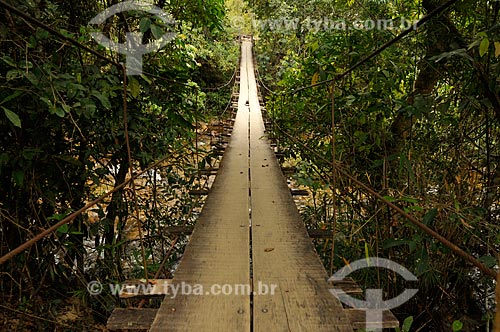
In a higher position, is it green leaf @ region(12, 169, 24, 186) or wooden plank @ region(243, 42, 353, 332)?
green leaf @ region(12, 169, 24, 186)

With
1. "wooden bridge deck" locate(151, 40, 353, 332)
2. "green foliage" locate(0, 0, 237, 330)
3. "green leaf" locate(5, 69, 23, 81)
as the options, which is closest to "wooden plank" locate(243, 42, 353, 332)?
"wooden bridge deck" locate(151, 40, 353, 332)

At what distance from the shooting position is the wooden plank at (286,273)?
1.04 meters

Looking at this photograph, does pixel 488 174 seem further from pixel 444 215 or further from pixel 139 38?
pixel 139 38

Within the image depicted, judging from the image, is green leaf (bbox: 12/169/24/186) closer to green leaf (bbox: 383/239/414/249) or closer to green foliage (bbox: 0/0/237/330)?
green foliage (bbox: 0/0/237/330)

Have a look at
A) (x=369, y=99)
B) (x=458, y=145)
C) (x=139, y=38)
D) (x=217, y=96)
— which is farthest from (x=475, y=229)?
(x=217, y=96)

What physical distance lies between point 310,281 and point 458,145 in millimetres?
1288

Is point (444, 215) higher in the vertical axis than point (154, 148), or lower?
lower

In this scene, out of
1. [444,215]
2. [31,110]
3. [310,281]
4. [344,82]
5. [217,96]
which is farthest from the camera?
[217,96]

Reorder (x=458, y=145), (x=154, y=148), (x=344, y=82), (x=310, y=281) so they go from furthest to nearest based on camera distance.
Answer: (x=344, y=82) → (x=154, y=148) → (x=458, y=145) → (x=310, y=281)

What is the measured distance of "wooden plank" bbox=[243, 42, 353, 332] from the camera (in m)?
1.04

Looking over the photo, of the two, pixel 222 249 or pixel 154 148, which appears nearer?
pixel 222 249

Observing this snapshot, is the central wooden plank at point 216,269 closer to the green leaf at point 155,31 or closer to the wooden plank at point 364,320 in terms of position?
the wooden plank at point 364,320

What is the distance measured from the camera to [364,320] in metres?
1.05

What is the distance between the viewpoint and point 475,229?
5.57 feet
